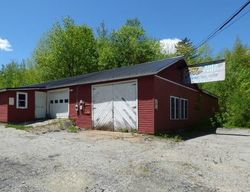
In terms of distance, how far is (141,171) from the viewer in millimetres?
8656

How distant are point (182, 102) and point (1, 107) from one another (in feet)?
41.9

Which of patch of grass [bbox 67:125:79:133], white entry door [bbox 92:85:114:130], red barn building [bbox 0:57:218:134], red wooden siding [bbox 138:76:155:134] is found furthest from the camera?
white entry door [bbox 92:85:114:130]

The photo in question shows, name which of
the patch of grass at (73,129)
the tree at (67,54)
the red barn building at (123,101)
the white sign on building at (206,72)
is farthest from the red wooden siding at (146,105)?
the tree at (67,54)

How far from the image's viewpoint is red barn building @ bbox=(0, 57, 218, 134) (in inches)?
668

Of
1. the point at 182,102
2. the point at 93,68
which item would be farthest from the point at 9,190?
the point at 93,68

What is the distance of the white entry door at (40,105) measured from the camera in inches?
946

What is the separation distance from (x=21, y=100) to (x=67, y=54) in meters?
23.4

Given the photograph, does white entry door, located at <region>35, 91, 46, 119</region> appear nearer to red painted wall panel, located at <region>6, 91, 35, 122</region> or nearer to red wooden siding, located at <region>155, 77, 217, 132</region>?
red painted wall panel, located at <region>6, 91, 35, 122</region>

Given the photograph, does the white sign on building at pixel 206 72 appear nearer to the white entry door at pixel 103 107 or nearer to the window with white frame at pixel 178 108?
the window with white frame at pixel 178 108

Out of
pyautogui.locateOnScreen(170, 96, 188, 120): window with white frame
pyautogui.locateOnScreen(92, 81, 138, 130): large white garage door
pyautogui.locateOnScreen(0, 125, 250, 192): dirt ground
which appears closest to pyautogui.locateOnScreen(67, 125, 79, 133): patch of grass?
pyautogui.locateOnScreen(92, 81, 138, 130): large white garage door

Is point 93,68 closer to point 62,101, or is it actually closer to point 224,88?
point 224,88

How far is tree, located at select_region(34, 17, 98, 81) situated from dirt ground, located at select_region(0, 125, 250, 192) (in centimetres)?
3182

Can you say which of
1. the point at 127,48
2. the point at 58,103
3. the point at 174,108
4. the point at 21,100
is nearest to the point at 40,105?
the point at 21,100

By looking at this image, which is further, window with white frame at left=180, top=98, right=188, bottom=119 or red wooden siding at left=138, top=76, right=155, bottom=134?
window with white frame at left=180, top=98, right=188, bottom=119
